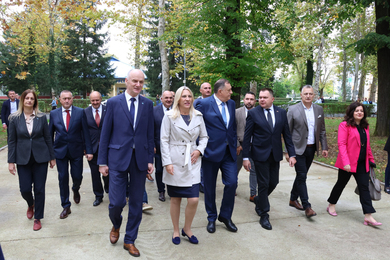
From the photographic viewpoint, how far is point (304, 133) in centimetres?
512

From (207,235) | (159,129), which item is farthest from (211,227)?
(159,129)

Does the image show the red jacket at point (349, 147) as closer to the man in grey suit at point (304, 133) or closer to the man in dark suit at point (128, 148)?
the man in grey suit at point (304, 133)

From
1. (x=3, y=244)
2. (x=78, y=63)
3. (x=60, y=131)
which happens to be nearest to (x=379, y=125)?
(x=60, y=131)

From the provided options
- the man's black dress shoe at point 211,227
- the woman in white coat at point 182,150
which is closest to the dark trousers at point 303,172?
the man's black dress shoe at point 211,227

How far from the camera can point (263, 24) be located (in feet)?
38.3

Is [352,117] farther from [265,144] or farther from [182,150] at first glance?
[182,150]

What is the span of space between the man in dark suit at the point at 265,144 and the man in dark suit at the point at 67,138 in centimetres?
274

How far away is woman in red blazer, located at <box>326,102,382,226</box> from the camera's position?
4.70 metres

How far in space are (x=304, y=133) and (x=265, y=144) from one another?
960 mm

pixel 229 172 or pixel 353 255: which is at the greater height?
pixel 229 172

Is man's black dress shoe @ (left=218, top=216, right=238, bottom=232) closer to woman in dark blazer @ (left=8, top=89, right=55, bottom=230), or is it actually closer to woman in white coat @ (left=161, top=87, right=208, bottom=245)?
woman in white coat @ (left=161, top=87, right=208, bottom=245)

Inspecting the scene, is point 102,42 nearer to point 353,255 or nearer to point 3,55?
point 3,55

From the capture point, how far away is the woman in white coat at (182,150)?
3.77 meters

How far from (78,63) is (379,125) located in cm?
3484
